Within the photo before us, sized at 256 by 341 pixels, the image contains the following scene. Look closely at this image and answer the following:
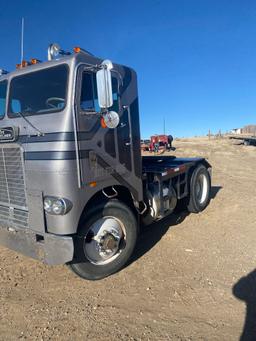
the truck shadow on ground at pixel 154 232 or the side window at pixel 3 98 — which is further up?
the side window at pixel 3 98

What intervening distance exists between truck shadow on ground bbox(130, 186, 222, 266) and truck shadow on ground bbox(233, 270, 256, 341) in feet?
5.40

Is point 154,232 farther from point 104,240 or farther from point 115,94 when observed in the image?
point 115,94

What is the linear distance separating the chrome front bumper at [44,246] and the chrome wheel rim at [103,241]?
460 millimetres

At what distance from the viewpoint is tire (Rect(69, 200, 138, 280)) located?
395cm

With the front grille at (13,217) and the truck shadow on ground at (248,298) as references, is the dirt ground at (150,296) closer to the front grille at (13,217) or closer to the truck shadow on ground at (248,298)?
the truck shadow on ground at (248,298)

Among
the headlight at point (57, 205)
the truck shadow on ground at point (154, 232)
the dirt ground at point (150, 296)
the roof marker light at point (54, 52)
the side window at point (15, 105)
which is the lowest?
the truck shadow on ground at point (154, 232)

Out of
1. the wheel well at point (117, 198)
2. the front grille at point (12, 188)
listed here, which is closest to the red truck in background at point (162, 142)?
the wheel well at point (117, 198)

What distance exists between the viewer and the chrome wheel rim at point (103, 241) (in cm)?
410

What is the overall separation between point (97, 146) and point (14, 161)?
1128 mm

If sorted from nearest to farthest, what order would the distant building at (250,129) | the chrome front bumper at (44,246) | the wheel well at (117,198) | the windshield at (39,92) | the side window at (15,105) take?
the chrome front bumper at (44,246)
the windshield at (39,92)
the wheel well at (117,198)
the side window at (15,105)
the distant building at (250,129)

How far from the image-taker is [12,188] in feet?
13.4

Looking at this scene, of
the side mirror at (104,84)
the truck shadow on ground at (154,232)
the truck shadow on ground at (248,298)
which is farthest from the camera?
the truck shadow on ground at (154,232)

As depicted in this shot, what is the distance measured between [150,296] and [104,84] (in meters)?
2.76

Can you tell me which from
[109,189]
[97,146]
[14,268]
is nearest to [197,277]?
[109,189]
